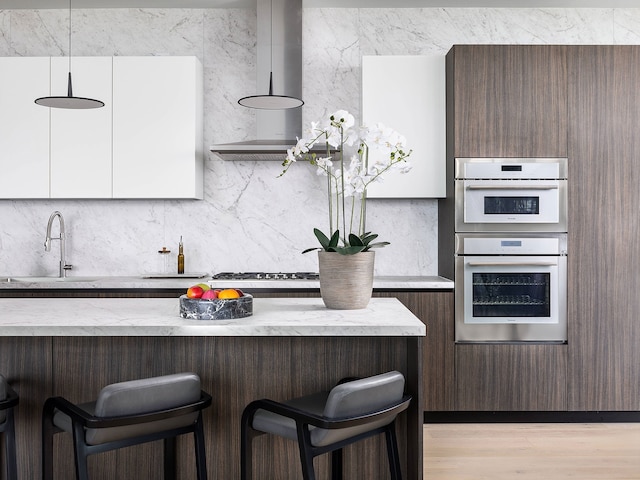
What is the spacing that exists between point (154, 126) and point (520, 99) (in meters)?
2.37

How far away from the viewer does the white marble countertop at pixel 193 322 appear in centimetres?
187

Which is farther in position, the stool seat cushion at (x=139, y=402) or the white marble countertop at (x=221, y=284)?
the white marble countertop at (x=221, y=284)

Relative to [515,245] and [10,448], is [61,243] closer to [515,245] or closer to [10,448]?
[10,448]

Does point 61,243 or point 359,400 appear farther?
point 61,243

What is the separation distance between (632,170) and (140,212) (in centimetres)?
332

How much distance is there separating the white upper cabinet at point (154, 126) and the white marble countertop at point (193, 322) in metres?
1.64

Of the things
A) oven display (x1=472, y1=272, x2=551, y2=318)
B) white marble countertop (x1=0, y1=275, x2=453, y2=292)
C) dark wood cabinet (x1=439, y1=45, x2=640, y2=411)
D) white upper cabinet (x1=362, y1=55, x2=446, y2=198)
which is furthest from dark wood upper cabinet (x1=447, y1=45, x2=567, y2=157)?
white marble countertop (x1=0, y1=275, x2=453, y2=292)

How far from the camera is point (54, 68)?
384 centimetres

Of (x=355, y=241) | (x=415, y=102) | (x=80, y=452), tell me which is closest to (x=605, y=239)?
(x=415, y=102)

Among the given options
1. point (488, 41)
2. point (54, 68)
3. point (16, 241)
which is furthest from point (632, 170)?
point (16, 241)

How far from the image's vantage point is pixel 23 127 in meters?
3.84

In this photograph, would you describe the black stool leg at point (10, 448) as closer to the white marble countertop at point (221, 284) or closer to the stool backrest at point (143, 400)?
the stool backrest at point (143, 400)

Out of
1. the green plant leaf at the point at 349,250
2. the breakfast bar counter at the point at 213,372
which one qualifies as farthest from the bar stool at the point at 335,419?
the green plant leaf at the point at 349,250

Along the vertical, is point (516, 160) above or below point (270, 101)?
below
